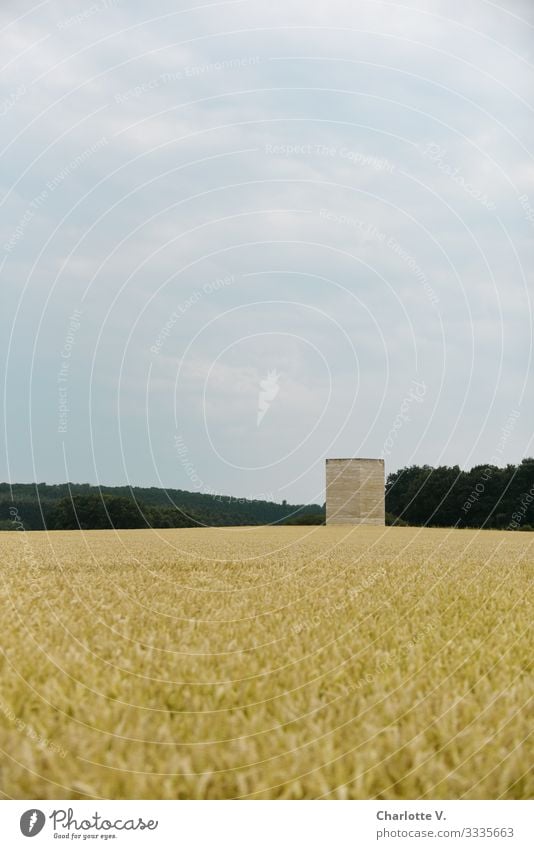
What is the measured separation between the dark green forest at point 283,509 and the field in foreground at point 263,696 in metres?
22.5

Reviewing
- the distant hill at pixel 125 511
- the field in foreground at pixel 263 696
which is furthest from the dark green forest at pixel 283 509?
the field in foreground at pixel 263 696

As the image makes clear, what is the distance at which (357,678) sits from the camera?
4219 mm

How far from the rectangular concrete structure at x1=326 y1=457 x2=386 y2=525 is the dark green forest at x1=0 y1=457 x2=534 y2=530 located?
3.64 m

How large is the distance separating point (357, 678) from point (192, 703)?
1.06m

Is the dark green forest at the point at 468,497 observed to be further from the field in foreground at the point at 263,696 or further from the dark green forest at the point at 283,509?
the field in foreground at the point at 263,696

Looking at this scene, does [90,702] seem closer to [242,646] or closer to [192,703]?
[192,703]

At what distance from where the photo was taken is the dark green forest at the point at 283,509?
4150 centimetres

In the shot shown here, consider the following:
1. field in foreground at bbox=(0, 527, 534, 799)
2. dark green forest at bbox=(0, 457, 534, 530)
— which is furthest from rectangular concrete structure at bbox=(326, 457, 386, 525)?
field in foreground at bbox=(0, 527, 534, 799)

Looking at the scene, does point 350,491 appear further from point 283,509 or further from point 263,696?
Answer: point 263,696

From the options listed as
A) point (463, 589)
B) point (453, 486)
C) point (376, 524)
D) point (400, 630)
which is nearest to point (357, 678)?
point (400, 630)

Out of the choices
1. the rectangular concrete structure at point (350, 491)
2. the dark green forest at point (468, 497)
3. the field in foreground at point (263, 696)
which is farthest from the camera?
the dark green forest at point (468, 497)

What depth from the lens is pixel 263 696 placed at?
3.83 metres

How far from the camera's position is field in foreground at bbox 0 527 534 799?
113 inches

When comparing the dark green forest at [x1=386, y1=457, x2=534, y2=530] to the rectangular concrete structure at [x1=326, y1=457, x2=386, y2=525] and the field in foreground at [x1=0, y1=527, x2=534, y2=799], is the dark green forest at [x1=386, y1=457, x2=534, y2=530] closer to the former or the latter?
the rectangular concrete structure at [x1=326, y1=457, x2=386, y2=525]
